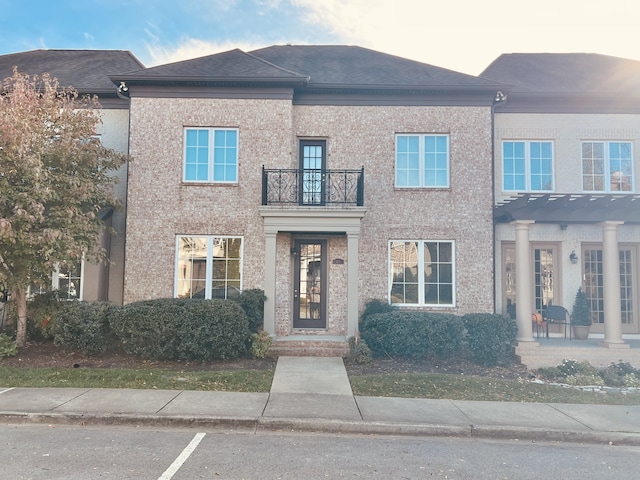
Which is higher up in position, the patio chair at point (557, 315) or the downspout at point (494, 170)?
the downspout at point (494, 170)

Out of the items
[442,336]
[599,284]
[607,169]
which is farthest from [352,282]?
[607,169]

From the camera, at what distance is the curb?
5426 mm

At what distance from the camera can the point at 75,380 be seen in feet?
24.3

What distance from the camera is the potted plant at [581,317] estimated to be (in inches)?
432

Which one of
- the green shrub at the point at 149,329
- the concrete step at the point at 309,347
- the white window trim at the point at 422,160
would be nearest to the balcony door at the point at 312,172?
the white window trim at the point at 422,160

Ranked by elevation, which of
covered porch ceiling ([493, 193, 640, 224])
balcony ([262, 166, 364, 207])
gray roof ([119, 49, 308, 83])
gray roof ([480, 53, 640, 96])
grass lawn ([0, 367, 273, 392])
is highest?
gray roof ([480, 53, 640, 96])

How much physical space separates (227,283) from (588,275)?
952 centimetres

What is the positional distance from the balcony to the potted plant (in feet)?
20.6

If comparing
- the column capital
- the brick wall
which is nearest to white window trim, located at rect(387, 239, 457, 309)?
the brick wall

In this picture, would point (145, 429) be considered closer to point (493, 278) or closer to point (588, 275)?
point (493, 278)

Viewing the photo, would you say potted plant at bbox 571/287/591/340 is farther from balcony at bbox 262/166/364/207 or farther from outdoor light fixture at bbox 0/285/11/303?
outdoor light fixture at bbox 0/285/11/303

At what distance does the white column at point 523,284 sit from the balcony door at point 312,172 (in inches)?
189

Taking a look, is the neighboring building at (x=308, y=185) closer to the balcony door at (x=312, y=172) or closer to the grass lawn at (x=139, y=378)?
the balcony door at (x=312, y=172)

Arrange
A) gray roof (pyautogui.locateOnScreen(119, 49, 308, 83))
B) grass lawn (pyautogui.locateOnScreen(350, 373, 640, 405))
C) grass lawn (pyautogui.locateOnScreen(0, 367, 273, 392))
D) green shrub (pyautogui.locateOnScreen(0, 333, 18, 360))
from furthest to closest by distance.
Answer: gray roof (pyautogui.locateOnScreen(119, 49, 308, 83))
green shrub (pyautogui.locateOnScreen(0, 333, 18, 360))
grass lawn (pyautogui.locateOnScreen(0, 367, 273, 392))
grass lawn (pyautogui.locateOnScreen(350, 373, 640, 405))
